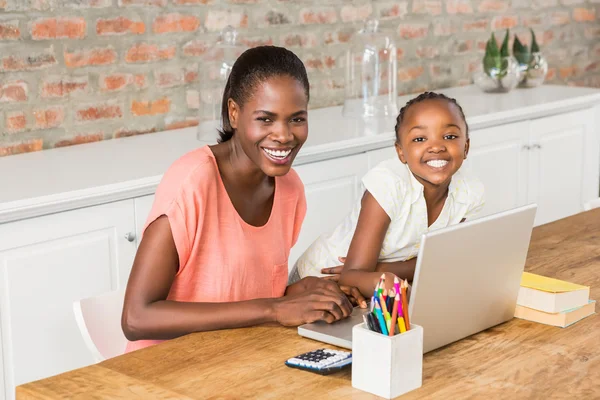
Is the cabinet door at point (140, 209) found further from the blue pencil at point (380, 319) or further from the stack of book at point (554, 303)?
the blue pencil at point (380, 319)

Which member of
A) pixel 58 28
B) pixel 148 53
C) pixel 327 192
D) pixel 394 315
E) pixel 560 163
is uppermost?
pixel 58 28

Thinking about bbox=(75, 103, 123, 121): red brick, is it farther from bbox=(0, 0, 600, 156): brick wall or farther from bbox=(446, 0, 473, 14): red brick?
bbox=(446, 0, 473, 14): red brick

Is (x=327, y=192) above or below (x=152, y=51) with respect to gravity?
below

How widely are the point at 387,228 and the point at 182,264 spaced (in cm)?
47

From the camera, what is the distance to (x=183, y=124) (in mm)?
3484

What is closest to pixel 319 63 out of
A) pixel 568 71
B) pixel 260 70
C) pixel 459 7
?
pixel 459 7

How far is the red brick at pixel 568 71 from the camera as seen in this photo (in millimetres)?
5109

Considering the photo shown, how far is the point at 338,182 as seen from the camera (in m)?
3.16

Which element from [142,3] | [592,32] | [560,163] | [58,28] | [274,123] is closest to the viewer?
[274,123]

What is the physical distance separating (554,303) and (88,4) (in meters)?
1.96

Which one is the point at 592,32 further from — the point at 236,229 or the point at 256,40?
the point at 236,229

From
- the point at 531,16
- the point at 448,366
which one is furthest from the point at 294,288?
the point at 531,16

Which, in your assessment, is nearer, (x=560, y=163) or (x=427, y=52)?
(x=560, y=163)

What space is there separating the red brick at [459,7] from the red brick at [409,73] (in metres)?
0.33
